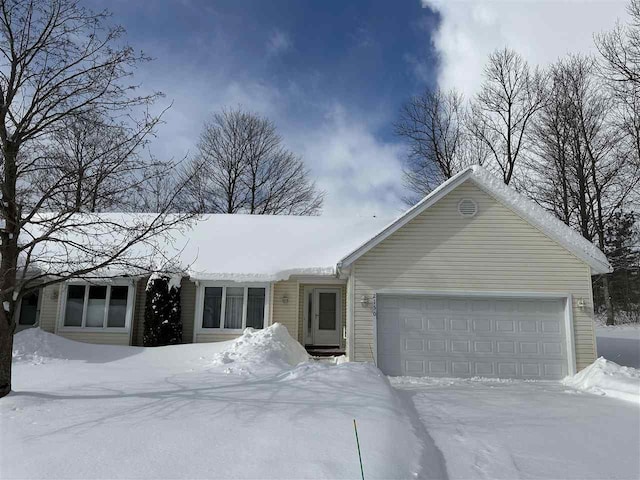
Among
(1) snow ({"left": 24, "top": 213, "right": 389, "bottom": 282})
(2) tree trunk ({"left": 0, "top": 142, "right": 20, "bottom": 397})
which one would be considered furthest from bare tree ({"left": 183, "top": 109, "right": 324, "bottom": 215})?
(2) tree trunk ({"left": 0, "top": 142, "right": 20, "bottom": 397})

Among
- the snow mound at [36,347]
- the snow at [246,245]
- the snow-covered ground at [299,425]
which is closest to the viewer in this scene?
the snow-covered ground at [299,425]

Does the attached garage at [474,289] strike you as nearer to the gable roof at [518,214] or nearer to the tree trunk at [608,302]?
the gable roof at [518,214]

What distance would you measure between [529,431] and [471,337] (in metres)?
4.89

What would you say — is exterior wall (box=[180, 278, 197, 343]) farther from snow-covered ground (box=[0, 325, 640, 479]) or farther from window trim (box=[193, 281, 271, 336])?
snow-covered ground (box=[0, 325, 640, 479])

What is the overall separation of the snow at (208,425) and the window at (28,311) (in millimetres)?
6261

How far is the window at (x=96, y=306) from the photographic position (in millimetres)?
13609

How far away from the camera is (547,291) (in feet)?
35.4

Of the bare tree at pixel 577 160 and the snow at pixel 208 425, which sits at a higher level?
the bare tree at pixel 577 160

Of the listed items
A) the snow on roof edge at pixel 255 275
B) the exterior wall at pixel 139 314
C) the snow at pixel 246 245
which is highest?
the snow at pixel 246 245

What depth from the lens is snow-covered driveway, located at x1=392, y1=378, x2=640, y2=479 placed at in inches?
186

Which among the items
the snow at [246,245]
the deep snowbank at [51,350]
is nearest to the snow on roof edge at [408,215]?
the snow at [246,245]

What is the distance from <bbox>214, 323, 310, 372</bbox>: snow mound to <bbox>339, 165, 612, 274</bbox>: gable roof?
8.80 feet

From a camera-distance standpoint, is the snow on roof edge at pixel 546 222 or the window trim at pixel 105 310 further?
the window trim at pixel 105 310

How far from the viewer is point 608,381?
8.92 meters
